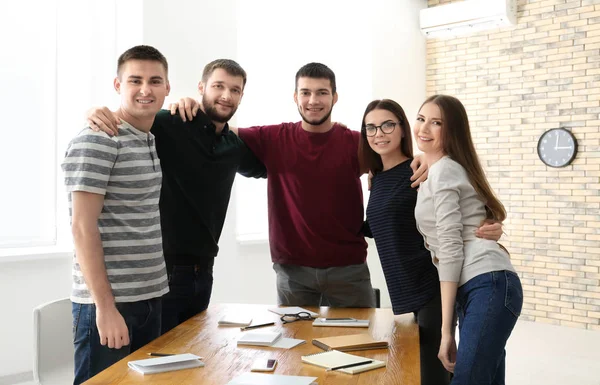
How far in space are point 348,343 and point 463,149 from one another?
92 cm

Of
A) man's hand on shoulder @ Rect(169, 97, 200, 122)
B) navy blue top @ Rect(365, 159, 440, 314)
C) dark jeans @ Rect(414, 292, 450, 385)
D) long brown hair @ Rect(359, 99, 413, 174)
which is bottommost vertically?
dark jeans @ Rect(414, 292, 450, 385)

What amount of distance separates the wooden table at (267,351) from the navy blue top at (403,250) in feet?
0.42

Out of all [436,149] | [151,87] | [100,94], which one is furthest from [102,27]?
[436,149]

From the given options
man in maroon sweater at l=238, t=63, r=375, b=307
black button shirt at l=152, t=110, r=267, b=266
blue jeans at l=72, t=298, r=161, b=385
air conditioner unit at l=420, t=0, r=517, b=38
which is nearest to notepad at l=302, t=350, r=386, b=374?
blue jeans at l=72, t=298, r=161, b=385

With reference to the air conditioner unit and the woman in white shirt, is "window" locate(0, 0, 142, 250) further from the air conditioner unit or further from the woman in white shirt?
the air conditioner unit

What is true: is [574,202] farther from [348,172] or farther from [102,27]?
[102,27]

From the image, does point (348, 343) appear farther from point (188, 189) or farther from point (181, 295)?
point (188, 189)

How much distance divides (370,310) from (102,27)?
333 centimetres

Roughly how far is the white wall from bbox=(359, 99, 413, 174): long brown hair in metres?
2.39

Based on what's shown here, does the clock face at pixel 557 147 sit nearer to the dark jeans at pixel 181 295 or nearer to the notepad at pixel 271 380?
the dark jeans at pixel 181 295

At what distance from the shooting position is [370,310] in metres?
3.00

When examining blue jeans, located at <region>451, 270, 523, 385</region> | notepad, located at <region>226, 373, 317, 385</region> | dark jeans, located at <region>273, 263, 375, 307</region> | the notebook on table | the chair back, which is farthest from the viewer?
dark jeans, located at <region>273, 263, 375, 307</region>

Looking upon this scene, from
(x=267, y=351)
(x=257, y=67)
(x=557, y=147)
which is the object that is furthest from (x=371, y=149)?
(x=557, y=147)

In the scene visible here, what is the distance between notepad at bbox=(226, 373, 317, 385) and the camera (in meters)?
1.85
